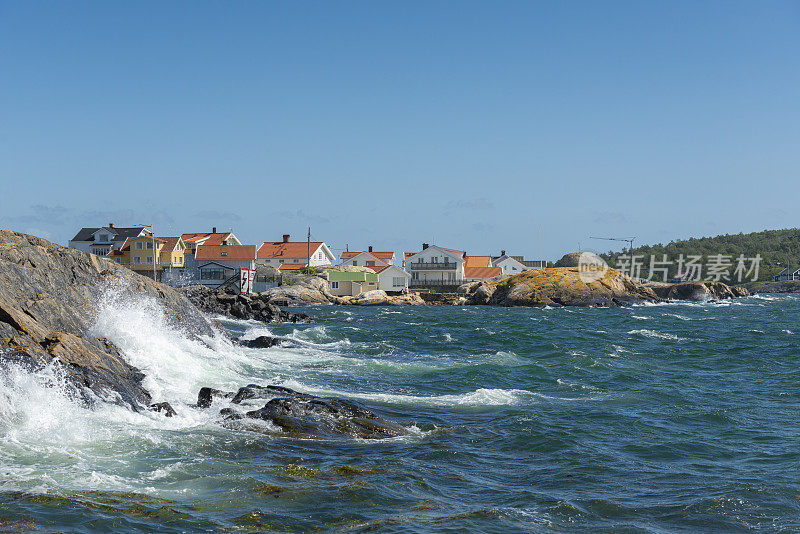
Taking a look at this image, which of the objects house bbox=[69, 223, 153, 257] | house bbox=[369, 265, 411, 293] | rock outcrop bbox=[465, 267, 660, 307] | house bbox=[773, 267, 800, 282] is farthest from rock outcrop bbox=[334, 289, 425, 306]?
house bbox=[773, 267, 800, 282]

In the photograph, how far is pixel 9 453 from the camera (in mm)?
9797

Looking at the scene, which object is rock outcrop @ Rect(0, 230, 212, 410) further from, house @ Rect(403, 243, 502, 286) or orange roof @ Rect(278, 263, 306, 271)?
house @ Rect(403, 243, 502, 286)

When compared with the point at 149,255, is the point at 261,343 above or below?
below

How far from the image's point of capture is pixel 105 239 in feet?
283

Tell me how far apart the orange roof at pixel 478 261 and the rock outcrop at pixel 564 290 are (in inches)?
1115

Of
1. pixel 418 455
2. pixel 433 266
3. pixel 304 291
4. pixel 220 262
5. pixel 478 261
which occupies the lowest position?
pixel 418 455

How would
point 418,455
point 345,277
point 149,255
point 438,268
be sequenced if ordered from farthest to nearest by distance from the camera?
point 438,268 → point 149,255 → point 345,277 → point 418,455

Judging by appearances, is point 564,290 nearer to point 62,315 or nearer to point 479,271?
point 479,271

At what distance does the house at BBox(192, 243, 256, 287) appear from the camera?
83.6 m

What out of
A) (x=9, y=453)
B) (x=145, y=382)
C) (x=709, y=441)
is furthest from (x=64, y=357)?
(x=709, y=441)

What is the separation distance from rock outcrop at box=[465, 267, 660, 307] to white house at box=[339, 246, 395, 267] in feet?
82.9

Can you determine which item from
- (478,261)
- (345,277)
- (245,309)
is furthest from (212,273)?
(478,261)

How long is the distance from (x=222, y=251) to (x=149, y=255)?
926 centimetres

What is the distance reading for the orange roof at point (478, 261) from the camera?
106 m
